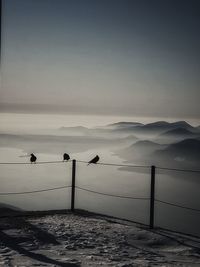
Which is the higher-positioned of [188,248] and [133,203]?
[188,248]

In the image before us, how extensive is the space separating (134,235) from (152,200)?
90 cm

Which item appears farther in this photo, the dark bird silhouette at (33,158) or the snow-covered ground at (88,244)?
the dark bird silhouette at (33,158)

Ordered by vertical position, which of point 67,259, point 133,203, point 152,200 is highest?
point 152,200

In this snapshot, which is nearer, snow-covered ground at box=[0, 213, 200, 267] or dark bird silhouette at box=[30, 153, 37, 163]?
snow-covered ground at box=[0, 213, 200, 267]

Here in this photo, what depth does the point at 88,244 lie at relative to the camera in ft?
22.6

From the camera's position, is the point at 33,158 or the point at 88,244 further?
the point at 33,158

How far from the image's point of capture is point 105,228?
26.1 feet

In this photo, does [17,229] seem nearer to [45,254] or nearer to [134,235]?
[45,254]

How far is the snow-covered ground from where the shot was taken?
6066 mm

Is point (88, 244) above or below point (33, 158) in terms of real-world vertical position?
below

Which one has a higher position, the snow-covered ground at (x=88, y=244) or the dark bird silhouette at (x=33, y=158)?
the dark bird silhouette at (x=33, y=158)

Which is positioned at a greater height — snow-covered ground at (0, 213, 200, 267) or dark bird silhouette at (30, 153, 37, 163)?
dark bird silhouette at (30, 153, 37, 163)

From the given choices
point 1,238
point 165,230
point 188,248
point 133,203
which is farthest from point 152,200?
point 133,203

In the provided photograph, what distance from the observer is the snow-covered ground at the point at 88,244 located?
607cm
